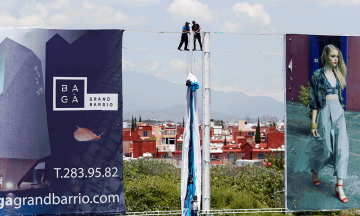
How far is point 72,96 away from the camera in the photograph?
9617 mm

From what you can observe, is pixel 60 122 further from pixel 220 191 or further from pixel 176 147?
pixel 176 147

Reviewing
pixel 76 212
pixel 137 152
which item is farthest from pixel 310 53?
pixel 137 152

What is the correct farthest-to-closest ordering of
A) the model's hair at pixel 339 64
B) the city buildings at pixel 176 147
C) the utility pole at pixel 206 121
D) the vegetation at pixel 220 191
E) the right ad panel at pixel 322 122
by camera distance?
the city buildings at pixel 176 147 < the vegetation at pixel 220 191 < the model's hair at pixel 339 64 < the right ad panel at pixel 322 122 < the utility pole at pixel 206 121

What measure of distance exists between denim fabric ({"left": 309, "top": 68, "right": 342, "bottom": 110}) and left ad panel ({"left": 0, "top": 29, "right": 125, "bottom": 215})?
546 centimetres

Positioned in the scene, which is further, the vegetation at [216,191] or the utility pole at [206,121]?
the vegetation at [216,191]

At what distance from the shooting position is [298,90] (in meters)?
10.3

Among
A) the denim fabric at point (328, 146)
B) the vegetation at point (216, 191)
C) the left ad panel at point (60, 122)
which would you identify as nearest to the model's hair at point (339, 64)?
the denim fabric at point (328, 146)

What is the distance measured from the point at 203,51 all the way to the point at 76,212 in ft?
18.0

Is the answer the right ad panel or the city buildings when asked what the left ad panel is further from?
the city buildings

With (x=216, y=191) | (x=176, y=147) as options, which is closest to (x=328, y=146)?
(x=216, y=191)

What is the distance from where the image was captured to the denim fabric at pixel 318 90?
10.4 m

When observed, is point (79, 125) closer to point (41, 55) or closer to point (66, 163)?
point (66, 163)

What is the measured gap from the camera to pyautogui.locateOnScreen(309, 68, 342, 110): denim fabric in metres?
10.4

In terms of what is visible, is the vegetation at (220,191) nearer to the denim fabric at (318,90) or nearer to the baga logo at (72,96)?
the denim fabric at (318,90)
